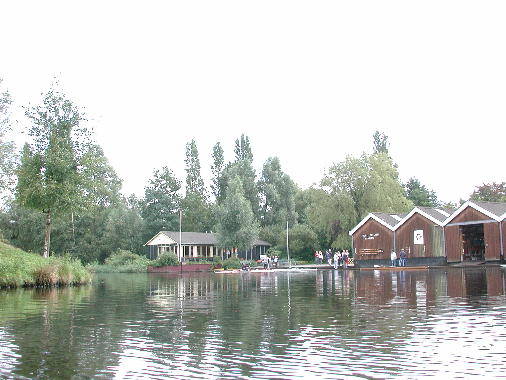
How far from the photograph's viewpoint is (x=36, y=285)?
29.7 metres

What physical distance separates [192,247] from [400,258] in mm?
35188

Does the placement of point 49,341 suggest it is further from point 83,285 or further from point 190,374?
point 83,285

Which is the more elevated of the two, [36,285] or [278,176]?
[278,176]

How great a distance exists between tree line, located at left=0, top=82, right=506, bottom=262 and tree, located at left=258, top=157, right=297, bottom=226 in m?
0.16

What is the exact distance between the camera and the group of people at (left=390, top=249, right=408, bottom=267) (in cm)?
5238

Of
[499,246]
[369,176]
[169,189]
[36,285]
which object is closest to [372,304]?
[36,285]

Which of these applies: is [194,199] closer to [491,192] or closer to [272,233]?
[272,233]

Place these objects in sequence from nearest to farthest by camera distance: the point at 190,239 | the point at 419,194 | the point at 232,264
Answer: the point at 232,264
the point at 190,239
the point at 419,194

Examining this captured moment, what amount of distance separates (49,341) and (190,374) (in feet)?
14.5

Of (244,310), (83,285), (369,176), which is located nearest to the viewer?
(244,310)

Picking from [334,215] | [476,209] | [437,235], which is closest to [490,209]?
[476,209]

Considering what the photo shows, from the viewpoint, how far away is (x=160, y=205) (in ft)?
294

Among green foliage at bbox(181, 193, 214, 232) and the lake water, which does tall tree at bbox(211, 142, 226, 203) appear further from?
the lake water

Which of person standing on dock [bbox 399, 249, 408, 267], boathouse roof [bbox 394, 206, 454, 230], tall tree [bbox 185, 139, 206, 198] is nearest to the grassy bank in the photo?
person standing on dock [bbox 399, 249, 408, 267]
